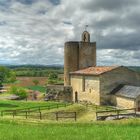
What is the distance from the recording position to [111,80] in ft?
152

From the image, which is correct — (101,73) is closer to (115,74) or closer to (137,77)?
(115,74)

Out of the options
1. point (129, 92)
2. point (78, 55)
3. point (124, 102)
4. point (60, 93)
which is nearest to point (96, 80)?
point (129, 92)

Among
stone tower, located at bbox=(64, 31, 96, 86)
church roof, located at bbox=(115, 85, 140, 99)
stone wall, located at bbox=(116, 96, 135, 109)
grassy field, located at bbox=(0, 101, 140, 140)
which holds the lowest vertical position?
stone wall, located at bbox=(116, 96, 135, 109)

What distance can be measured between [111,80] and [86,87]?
484 cm

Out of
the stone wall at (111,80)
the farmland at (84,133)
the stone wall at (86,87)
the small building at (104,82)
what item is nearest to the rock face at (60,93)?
the stone wall at (86,87)

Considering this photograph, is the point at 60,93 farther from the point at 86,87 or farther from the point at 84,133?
the point at 84,133

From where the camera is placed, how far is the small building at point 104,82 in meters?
45.8

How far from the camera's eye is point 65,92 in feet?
183

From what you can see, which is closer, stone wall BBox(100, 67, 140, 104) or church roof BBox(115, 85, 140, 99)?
church roof BBox(115, 85, 140, 99)

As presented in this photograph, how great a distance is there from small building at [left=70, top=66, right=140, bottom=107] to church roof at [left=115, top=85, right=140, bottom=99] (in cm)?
108

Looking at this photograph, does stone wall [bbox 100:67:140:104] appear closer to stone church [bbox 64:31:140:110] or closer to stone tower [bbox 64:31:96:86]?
stone church [bbox 64:31:140:110]

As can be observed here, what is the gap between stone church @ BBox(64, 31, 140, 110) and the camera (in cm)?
4347

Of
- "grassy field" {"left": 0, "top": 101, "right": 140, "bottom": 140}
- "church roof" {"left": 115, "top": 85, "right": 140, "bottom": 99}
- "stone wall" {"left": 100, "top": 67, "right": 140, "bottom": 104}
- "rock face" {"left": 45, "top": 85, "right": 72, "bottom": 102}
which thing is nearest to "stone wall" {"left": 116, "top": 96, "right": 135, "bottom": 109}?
"church roof" {"left": 115, "top": 85, "right": 140, "bottom": 99}

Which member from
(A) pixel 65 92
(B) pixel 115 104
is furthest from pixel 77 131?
(A) pixel 65 92
